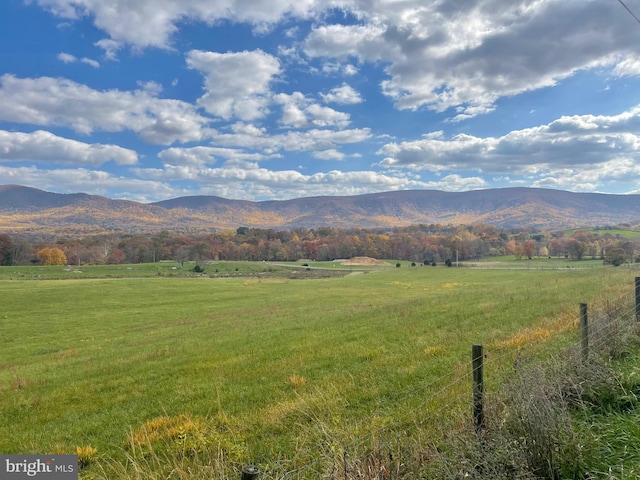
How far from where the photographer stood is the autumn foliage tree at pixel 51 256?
117 metres

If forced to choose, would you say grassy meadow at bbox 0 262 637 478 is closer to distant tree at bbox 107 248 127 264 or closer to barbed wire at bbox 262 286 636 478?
Result: barbed wire at bbox 262 286 636 478

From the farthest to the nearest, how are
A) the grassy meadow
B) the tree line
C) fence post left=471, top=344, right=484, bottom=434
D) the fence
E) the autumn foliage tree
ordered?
the tree line → the autumn foliage tree → the grassy meadow → fence post left=471, top=344, right=484, bottom=434 → the fence

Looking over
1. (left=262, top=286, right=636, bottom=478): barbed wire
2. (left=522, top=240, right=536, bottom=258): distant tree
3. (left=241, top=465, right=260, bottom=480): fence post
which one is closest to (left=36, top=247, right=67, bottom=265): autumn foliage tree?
(left=262, top=286, right=636, bottom=478): barbed wire

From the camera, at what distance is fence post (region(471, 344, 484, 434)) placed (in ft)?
17.4

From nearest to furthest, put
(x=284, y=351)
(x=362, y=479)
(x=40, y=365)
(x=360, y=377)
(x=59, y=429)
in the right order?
(x=362, y=479)
(x=59, y=429)
(x=360, y=377)
(x=284, y=351)
(x=40, y=365)

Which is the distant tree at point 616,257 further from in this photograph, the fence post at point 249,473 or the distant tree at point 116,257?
the distant tree at point 116,257

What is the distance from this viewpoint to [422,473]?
4.29 metres

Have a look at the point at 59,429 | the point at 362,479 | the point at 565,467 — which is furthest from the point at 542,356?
the point at 59,429

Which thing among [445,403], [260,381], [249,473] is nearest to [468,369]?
[445,403]

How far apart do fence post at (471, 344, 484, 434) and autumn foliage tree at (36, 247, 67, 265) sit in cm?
13754

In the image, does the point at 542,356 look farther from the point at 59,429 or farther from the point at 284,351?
the point at 59,429

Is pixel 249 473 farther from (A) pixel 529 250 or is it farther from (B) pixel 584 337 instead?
(A) pixel 529 250

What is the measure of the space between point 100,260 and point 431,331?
446 feet

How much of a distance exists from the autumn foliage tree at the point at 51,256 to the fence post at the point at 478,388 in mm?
137537
